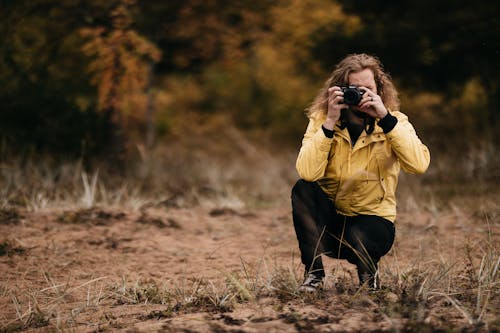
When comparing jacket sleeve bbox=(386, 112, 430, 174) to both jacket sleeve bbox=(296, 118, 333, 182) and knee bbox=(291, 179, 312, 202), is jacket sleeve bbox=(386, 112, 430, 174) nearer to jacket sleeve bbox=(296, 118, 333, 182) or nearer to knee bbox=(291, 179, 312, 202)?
jacket sleeve bbox=(296, 118, 333, 182)

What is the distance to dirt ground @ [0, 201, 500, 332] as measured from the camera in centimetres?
236

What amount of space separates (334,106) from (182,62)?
22.9ft

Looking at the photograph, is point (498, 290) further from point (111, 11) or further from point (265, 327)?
point (111, 11)

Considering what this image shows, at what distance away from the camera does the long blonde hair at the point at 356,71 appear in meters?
3.01

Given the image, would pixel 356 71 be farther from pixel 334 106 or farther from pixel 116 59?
pixel 116 59

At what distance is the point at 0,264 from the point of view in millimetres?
3877

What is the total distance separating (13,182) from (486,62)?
20.3 ft

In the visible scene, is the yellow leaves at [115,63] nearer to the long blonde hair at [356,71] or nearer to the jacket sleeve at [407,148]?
the long blonde hair at [356,71]

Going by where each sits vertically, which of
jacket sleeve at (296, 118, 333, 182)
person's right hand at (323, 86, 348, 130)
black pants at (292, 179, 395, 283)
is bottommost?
black pants at (292, 179, 395, 283)

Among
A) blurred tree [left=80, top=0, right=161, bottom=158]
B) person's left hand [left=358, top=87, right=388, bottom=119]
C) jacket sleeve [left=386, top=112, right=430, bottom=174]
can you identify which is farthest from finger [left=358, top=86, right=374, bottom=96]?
blurred tree [left=80, top=0, right=161, bottom=158]

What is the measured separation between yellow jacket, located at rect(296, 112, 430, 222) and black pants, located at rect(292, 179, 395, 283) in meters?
0.06

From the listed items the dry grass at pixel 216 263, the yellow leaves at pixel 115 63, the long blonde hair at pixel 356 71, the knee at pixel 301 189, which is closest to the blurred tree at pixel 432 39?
the dry grass at pixel 216 263

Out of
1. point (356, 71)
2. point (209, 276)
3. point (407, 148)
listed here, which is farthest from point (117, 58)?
point (407, 148)

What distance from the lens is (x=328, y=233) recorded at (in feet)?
9.91
